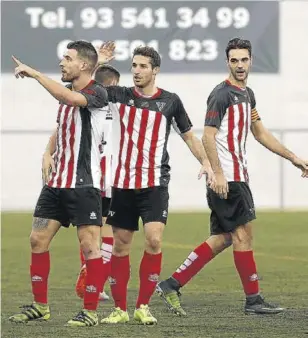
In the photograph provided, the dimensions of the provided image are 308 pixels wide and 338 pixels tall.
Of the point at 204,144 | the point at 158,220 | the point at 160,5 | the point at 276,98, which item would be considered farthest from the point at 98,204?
the point at 276,98

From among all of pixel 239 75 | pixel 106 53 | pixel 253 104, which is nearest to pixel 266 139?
pixel 253 104

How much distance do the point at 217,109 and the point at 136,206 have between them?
0.95 m

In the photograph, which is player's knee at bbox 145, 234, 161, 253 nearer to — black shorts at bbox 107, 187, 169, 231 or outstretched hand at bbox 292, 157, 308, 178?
black shorts at bbox 107, 187, 169, 231

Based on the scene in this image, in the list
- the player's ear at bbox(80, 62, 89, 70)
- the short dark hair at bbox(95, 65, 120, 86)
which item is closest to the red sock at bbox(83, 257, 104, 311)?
the player's ear at bbox(80, 62, 89, 70)

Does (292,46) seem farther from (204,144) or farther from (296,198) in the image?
(204,144)

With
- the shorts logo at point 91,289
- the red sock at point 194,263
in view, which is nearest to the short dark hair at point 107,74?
the red sock at point 194,263

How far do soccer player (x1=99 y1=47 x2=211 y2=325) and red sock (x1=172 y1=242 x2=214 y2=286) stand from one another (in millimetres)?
897

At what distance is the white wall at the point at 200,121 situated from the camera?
86.0ft

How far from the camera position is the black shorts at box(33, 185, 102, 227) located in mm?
8469

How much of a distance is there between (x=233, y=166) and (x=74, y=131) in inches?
55.4

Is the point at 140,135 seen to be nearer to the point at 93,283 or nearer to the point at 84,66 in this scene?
the point at 84,66

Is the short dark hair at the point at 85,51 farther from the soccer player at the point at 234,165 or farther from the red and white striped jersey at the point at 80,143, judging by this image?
the soccer player at the point at 234,165

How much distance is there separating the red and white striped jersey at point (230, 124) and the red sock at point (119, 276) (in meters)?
0.99

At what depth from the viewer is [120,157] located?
8.89m
